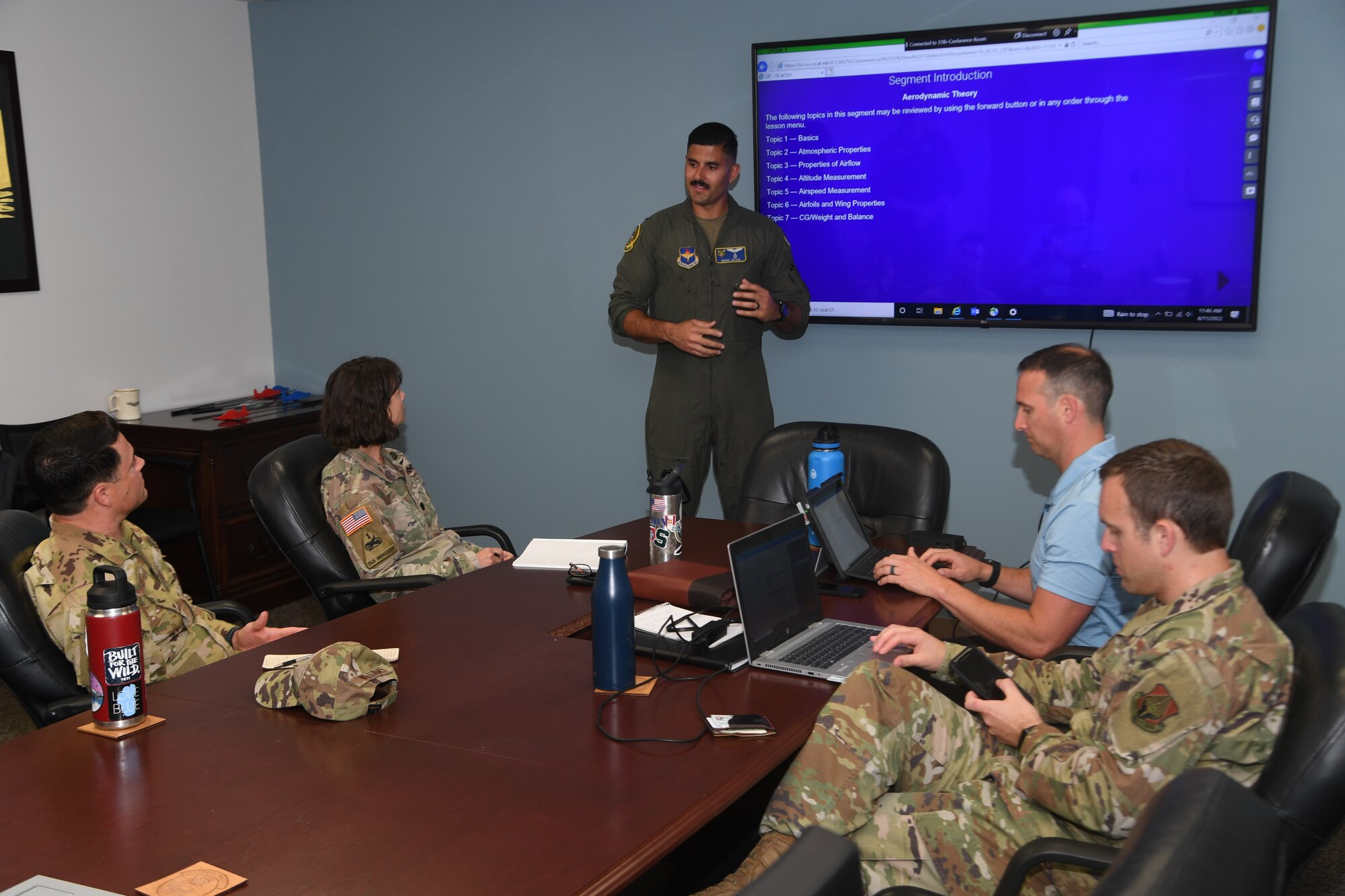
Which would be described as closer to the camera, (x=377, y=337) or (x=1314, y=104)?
(x=1314, y=104)

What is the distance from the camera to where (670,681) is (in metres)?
2.04

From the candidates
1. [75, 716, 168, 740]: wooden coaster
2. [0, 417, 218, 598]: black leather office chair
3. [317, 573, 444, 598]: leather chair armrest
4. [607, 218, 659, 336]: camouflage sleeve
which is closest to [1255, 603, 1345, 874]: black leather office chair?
[75, 716, 168, 740]: wooden coaster

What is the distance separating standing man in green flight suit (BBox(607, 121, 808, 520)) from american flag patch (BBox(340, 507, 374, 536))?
1.37 meters

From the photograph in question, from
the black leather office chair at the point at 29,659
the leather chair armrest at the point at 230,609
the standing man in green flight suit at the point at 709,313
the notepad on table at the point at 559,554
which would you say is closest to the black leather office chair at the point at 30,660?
the black leather office chair at the point at 29,659

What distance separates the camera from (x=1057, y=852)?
62.2 inches

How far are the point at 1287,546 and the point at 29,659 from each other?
2.56m

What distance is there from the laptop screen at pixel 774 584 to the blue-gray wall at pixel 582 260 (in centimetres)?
208

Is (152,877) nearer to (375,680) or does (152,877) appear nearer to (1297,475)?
(375,680)

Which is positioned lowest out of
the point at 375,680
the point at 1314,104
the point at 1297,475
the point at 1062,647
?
the point at 1062,647

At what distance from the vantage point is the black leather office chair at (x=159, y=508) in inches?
164

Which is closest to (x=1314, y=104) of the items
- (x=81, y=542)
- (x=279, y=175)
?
(x=81, y=542)

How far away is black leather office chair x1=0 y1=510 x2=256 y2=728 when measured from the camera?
2.25 meters

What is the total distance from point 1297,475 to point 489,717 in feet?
6.27

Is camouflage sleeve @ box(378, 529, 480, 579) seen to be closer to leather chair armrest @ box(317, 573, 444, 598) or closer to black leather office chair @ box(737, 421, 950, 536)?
leather chair armrest @ box(317, 573, 444, 598)
